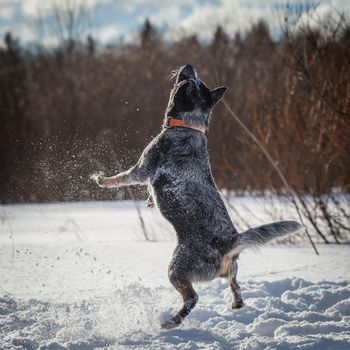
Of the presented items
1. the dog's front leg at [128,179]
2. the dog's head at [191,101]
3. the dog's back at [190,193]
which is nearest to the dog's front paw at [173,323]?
the dog's back at [190,193]

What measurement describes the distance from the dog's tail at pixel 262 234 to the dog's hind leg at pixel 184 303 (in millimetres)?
412

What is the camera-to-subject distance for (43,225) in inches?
413

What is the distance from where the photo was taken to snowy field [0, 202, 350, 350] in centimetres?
316

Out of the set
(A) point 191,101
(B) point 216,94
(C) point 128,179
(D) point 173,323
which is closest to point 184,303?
(D) point 173,323

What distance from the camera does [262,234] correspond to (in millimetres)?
3318

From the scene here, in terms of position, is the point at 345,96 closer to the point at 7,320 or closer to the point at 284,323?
the point at 284,323

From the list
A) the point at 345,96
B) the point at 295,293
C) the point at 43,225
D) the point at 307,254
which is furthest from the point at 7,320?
the point at 43,225

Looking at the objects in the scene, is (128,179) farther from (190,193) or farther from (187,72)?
(187,72)

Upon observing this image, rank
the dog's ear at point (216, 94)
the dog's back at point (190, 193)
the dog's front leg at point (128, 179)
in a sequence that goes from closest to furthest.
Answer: the dog's back at point (190, 193) → the dog's front leg at point (128, 179) → the dog's ear at point (216, 94)

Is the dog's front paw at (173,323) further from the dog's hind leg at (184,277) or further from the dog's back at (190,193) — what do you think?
the dog's back at (190,193)

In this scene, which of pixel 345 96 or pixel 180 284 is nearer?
pixel 180 284

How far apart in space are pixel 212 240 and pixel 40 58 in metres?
26.2

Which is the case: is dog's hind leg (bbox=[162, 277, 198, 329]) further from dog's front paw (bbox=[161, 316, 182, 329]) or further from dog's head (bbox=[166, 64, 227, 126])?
dog's head (bbox=[166, 64, 227, 126])

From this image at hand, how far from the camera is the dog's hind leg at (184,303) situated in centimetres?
326
